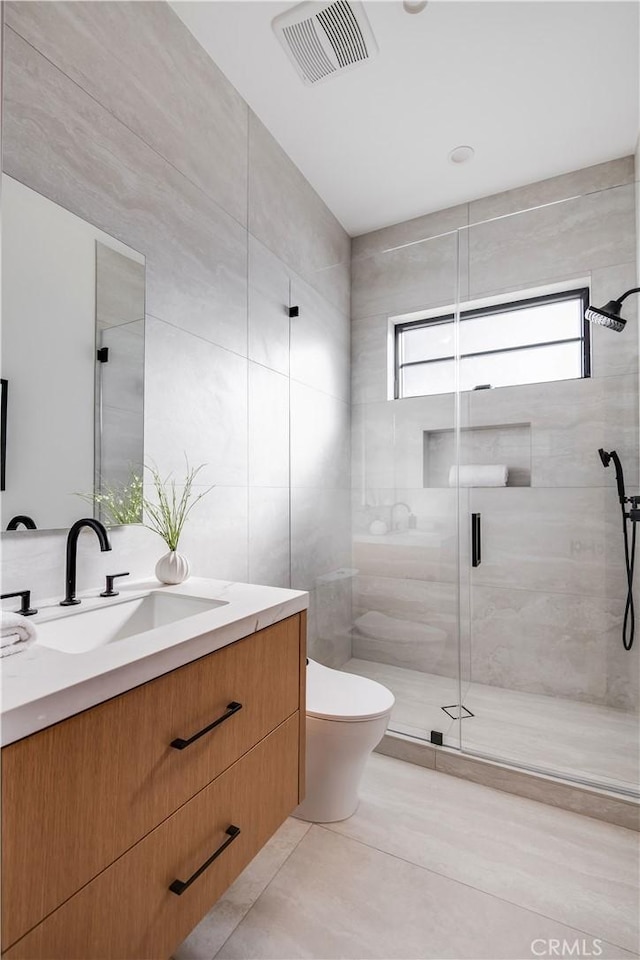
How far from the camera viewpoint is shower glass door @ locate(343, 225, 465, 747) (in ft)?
7.13

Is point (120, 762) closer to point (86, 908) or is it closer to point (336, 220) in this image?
point (86, 908)

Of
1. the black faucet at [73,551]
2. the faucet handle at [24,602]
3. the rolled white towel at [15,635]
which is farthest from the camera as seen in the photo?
the black faucet at [73,551]

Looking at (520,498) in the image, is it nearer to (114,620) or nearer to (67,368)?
(114,620)

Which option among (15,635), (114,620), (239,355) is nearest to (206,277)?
(239,355)

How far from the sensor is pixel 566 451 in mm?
2205

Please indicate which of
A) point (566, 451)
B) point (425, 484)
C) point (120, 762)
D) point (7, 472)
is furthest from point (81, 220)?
point (566, 451)

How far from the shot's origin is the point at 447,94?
1.96 meters

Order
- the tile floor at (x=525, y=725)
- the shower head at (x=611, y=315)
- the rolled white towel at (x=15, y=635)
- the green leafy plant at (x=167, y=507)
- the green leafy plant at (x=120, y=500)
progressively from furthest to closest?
the shower head at (x=611, y=315), the tile floor at (x=525, y=725), the green leafy plant at (x=167, y=507), the green leafy plant at (x=120, y=500), the rolled white towel at (x=15, y=635)

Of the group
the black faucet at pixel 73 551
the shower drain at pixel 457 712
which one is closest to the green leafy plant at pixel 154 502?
the black faucet at pixel 73 551

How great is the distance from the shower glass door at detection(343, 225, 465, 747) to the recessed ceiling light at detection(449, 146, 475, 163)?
41cm

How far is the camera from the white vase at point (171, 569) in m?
1.40

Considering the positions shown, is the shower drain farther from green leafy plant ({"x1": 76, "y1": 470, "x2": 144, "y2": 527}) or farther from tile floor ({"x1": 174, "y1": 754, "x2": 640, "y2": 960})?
green leafy plant ({"x1": 76, "y1": 470, "x2": 144, "y2": 527})

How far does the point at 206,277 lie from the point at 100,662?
142 cm

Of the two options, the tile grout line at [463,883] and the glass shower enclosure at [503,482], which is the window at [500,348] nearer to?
→ the glass shower enclosure at [503,482]
